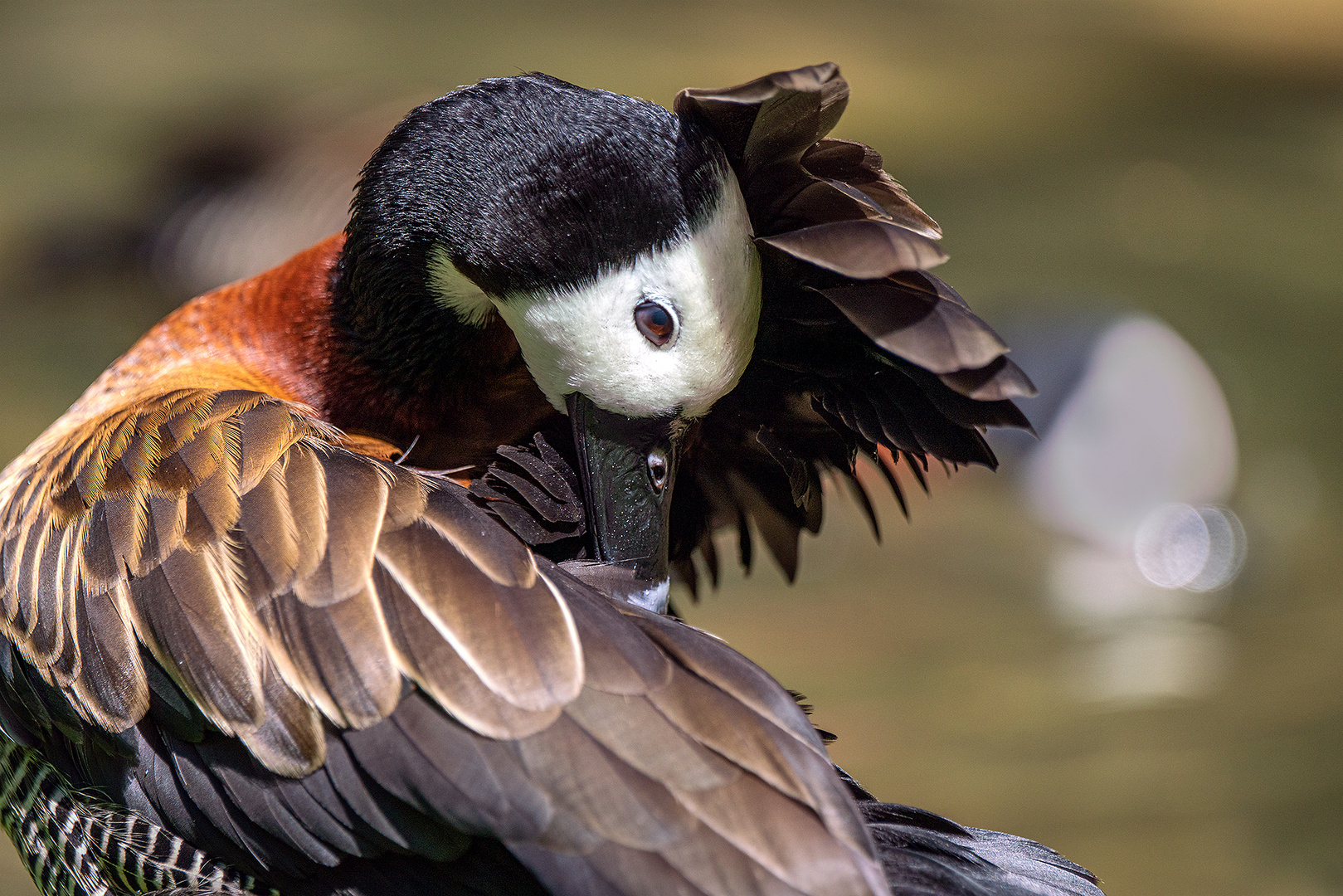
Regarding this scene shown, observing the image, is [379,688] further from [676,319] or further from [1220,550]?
[1220,550]

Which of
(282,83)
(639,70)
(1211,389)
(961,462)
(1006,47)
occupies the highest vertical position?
(1006,47)

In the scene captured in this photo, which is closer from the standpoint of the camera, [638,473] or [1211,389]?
[638,473]

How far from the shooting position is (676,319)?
5.74 feet

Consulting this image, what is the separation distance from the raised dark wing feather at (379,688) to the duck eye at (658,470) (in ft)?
0.89

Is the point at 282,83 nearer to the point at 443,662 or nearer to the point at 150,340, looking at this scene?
the point at 150,340

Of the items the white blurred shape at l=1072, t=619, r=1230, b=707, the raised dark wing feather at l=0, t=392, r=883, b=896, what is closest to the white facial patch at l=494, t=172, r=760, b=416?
the raised dark wing feather at l=0, t=392, r=883, b=896

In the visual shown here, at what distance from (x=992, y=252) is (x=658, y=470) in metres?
4.24

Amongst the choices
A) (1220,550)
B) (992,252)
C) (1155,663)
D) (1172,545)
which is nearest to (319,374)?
(1155,663)

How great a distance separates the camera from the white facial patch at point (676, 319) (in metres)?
1.74

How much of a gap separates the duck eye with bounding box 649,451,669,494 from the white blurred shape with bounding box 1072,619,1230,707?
249 cm

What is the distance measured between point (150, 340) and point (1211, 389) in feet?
12.8

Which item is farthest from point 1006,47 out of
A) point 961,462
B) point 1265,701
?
point 961,462

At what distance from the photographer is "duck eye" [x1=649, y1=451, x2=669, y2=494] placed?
1813mm

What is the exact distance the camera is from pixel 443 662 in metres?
1.45
